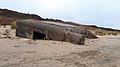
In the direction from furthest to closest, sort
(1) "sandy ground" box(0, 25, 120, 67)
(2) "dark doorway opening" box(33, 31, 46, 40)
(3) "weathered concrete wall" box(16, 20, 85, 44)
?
(2) "dark doorway opening" box(33, 31, 46, 40) < (3) "weathered concrete wall" box(16, 20, 85, 44) < (1) "sandy ground" box(0, 25, 120, 67)

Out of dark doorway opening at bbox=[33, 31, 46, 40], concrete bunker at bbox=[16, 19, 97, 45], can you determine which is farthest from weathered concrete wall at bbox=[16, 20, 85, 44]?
dark doorway opening at bbox=[33, 31, 46, 40]

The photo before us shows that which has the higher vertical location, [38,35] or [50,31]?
[50,31]

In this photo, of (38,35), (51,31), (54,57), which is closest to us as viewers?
(54,57)

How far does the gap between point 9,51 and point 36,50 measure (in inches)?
26.3

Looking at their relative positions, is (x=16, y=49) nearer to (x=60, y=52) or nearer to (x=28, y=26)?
(x=60, y=52)

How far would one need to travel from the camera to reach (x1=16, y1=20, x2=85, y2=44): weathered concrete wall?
10.0 metres

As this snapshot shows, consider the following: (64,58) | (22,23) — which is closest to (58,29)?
(22,23)

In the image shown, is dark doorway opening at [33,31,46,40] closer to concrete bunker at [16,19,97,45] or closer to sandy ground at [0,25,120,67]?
Result: concrete bunker at [16,19,97,45]

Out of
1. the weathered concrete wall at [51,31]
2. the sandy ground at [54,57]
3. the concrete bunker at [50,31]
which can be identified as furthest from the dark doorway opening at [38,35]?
the sandy ground at [54,57]

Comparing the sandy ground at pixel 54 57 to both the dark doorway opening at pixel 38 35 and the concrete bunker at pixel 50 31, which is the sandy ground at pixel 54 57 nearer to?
the concrete bunker at pixel 50 31

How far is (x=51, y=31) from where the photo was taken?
35.4 feet

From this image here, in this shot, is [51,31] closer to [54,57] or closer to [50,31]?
[50,31]

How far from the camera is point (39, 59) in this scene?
271 inches

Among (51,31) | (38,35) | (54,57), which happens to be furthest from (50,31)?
(54,57)
